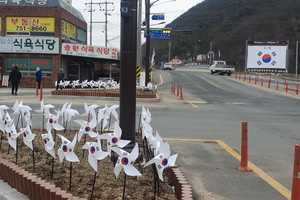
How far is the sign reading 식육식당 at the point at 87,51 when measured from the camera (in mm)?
28858

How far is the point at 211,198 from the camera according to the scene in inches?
185

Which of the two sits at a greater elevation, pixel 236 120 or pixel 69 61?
pixel 69 61

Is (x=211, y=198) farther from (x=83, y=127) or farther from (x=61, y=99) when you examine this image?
(x=61, y=99)

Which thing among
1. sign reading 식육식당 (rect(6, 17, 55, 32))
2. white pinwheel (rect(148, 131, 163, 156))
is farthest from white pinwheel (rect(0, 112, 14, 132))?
sign reading 식육식당 (rect(6, 17, 55, 32))

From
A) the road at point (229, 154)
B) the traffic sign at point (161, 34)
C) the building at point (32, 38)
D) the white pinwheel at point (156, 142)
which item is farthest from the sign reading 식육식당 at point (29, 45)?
the white pinwheel at point (156, 142)

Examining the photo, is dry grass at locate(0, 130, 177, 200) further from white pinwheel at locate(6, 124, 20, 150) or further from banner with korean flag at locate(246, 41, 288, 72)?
banner with korean flag at locate(246, 41, 288, 72)

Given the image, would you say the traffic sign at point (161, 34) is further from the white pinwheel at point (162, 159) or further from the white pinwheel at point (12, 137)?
the white pinwheel at point (162, 159)

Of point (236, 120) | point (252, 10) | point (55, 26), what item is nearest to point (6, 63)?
point (55, 26)

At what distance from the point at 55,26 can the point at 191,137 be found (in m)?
22.6

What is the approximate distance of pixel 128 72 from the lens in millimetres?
5551

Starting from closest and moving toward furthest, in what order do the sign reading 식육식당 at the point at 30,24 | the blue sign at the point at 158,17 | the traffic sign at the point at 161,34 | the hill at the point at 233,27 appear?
the sign reading 식육식당 at the point at 30,24, the blue sign at the point at 158,17, the traffic sign at the point at 161,34, the hill at the point at 233,27

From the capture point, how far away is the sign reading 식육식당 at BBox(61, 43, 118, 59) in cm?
2886

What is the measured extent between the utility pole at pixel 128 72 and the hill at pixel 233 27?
66094 millimetres

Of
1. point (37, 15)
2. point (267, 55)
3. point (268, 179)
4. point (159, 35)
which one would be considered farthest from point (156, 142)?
point (267, 55)
